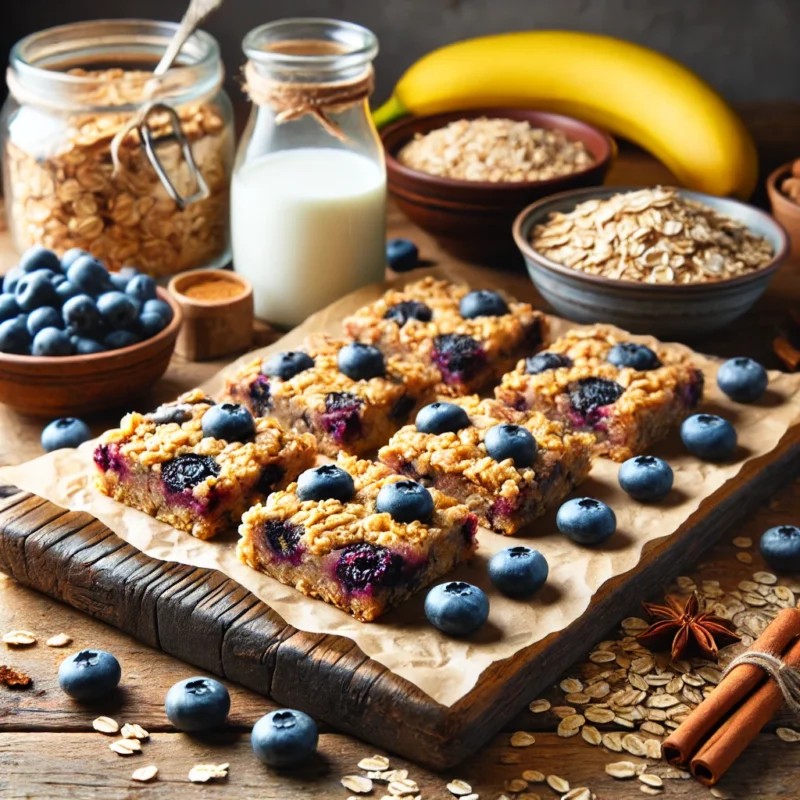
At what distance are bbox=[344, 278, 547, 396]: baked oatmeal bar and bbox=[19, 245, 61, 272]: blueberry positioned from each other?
736 millimetres

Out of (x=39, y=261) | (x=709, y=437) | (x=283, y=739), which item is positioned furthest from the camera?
(x=39, y=261)

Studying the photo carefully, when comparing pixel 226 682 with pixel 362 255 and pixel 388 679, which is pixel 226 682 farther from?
pixel 362 255

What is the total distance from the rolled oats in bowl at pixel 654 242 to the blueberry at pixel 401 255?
510 millimetres

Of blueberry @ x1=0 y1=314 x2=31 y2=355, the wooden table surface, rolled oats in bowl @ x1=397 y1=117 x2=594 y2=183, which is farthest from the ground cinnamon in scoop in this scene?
the wooden table surface

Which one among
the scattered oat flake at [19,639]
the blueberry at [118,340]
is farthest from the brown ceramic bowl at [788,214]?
the scattered oat flake at [19,639]

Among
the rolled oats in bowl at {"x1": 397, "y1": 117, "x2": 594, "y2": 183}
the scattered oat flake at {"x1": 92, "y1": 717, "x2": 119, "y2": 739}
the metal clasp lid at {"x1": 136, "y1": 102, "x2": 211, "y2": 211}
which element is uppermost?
the metal clasp lid at {"x1": 136, "y1": 102, "x2": 211, "y2": 211}

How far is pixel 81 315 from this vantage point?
296 cm

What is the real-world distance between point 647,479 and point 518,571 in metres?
0.45

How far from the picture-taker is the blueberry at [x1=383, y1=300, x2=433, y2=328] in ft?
10.7

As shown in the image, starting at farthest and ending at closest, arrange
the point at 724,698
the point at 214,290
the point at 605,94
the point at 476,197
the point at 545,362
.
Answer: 1. the point at 605,94
2. the point at 476,197
3. the point at 214,290
4. the point at 545,362
5. the point at 724,698

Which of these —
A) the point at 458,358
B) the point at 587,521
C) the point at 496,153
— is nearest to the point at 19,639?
the point at 587,521

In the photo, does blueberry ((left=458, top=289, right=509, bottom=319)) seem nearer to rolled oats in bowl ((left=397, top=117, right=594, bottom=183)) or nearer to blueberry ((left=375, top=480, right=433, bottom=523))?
rolled oats in bowl ((left=397, top=117, right=594, bottom=183))

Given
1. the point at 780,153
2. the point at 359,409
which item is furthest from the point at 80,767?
the point at 780,153

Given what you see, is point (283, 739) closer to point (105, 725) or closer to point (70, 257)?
point (105, 725)
